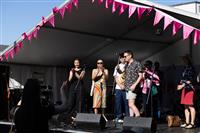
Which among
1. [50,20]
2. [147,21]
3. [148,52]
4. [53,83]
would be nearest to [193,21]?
[147,21]

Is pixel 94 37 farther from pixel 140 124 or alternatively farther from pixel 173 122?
pixel 140 124

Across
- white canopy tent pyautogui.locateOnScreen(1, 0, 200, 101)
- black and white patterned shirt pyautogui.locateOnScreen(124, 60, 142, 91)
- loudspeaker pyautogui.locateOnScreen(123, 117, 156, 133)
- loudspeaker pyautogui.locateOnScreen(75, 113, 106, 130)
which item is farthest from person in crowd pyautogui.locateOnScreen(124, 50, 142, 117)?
white canopy tent pyautogui.locateOnScreen(1, 0, 200, 101)

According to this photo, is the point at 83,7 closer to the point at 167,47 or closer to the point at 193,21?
the point at 193,21

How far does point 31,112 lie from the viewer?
13.3ft

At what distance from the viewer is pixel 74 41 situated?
1138 cm

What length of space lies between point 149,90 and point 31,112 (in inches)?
200

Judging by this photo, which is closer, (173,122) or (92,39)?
(173,122)

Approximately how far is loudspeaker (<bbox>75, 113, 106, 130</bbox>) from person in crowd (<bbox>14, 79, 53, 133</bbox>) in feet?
12.8

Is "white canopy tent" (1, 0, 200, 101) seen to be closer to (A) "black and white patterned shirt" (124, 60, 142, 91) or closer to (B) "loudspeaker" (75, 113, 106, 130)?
(A) "black and white patterned shirt" (124, 60, 142, 91)

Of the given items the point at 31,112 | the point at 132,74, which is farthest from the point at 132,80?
the point at 31,112

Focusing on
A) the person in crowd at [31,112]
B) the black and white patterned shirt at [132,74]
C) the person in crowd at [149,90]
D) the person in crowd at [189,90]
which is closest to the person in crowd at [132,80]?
the black and white patterned shirt at [132,74]

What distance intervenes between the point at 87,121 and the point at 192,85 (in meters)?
2.23

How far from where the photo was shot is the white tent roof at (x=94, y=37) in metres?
9.65

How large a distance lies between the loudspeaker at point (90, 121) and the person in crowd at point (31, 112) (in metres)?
3.91
